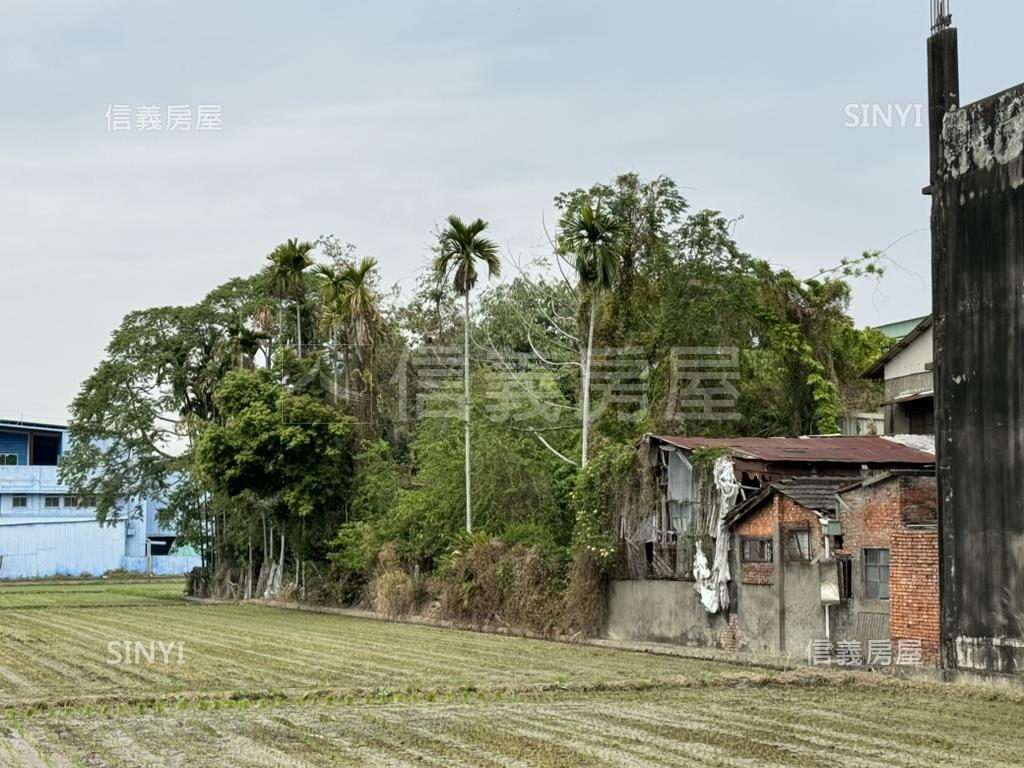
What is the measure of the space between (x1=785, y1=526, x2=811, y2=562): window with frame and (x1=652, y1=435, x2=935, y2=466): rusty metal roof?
285 centimetres

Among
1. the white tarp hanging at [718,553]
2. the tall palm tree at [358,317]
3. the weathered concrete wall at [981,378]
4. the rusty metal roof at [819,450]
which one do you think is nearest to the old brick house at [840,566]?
the white tarp hanging at [718,553]

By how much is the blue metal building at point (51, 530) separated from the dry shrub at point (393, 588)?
Answer: 3525 cm

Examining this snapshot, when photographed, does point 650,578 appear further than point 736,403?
No

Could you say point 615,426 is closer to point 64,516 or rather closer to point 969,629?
point 969,629

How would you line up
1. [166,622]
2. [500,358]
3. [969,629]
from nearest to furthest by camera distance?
1. [969,629]
2. [166,622]
3. [500,358]

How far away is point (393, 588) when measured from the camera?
39000 millimetres

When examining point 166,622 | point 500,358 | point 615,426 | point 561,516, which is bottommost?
point 166,622

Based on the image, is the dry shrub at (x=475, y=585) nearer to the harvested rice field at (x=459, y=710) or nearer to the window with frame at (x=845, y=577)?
the harvested rice field at (x=459, y=710)

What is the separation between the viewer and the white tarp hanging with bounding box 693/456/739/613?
2617 centimetres

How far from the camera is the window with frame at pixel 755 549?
25.2 m

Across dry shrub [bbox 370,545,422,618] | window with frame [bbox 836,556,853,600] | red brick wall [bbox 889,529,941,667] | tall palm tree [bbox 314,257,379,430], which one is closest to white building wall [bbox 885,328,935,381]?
window with frame [bbox 836,556,853,600]

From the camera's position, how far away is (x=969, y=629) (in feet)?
64.6

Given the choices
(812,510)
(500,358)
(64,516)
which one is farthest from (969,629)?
(64,516)

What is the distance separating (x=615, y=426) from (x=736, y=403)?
335cm
